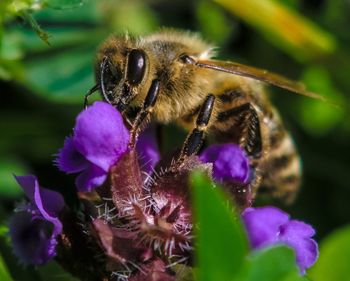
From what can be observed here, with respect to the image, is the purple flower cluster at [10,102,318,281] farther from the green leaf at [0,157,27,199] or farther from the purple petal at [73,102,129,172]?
the green leaf at [0,157,27,199]

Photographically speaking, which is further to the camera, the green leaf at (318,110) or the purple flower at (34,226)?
the green leaf at (318,110)

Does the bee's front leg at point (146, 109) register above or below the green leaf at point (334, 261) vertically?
above

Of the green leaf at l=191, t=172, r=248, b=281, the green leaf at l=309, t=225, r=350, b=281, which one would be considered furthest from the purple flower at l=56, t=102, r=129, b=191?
the green leaf at l=309, t=225, r=350, b=281

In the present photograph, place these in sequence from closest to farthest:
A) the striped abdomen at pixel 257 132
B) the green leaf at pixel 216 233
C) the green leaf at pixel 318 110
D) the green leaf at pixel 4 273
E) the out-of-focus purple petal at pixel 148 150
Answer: the green leaf at pixel 216 233
the green leaf at pixel 4 273
the out-of-focus purple petal at pixel 148 150
the striped abdomen at pixel 257 132
the green leaf at pixel 318 110

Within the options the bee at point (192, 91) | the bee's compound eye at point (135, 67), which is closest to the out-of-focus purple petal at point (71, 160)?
the bee at point (192, 91)

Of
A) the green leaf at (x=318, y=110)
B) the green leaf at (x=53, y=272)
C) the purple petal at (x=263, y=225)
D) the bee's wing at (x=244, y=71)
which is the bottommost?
the green leaf at (x=318, y=110)

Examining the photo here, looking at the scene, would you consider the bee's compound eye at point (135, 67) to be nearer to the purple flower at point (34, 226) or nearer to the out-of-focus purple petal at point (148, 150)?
the out-of-focus purple petal at point (148, 150)

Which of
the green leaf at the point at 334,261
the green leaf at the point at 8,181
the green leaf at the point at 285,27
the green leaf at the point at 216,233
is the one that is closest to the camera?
the green leaf at the point at 216,233
